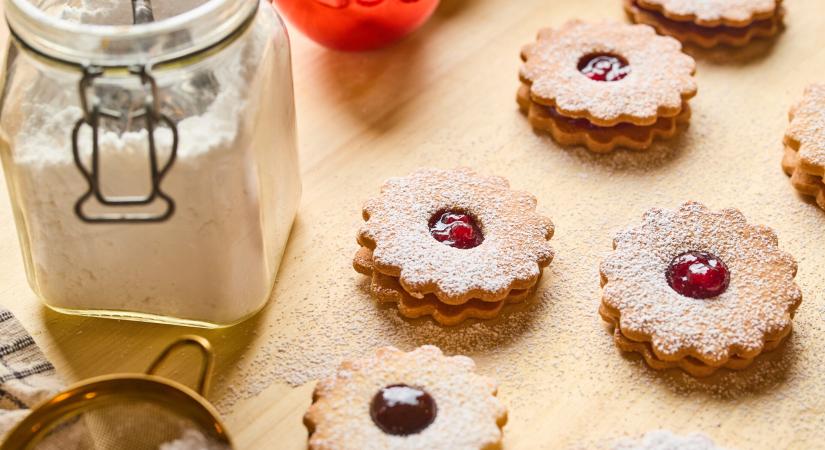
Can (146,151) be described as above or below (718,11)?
above

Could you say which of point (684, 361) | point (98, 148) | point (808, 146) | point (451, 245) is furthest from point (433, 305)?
point (808, 146)

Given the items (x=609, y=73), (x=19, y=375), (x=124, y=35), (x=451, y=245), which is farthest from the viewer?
(x=609, y=73)

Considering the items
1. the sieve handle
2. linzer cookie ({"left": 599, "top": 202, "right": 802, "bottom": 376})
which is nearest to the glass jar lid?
the sieve handle

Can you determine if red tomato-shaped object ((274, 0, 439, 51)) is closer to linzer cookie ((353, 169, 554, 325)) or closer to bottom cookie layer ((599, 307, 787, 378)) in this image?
linzer cookie ((353, 169, 554, 325))

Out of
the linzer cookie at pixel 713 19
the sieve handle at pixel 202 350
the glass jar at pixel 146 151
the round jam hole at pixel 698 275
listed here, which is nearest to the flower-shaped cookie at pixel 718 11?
the linzer cookie at pixel 713 19

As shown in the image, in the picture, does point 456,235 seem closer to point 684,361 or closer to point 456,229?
point 456,229

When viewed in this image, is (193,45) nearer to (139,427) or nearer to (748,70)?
(139,427)

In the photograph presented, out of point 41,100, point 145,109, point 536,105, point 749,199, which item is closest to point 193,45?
point 145,109
